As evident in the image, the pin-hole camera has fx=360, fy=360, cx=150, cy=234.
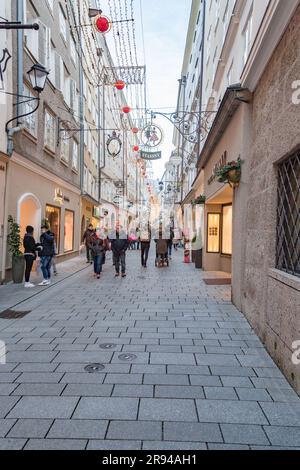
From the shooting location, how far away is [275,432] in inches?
119

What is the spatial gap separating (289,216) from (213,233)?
9900 millimetres

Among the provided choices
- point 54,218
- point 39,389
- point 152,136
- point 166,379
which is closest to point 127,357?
point 166,379

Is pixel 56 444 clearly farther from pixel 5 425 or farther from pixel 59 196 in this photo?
pixel 59 196

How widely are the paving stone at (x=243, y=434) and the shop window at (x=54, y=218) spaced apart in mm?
13412

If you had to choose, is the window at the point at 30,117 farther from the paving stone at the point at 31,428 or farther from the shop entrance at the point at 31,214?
the paving stone at the point at 31,428

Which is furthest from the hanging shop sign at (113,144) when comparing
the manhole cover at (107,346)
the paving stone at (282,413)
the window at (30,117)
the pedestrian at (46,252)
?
the paving stone at (282,413)

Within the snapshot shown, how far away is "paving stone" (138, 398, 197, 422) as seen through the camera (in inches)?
126

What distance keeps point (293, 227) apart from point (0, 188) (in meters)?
8.47

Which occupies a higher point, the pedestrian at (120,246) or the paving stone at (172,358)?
the pedestrian at (120,246)

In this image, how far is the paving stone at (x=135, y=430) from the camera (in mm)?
2895

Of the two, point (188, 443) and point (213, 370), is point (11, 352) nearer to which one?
point (213, 370)

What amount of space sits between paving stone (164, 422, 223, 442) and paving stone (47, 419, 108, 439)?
1.78 feet

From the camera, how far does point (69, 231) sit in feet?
64.1

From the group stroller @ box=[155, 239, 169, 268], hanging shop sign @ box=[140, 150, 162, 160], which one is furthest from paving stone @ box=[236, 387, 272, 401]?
hanging shop sign @ box=[140, 150, 162, 160]
